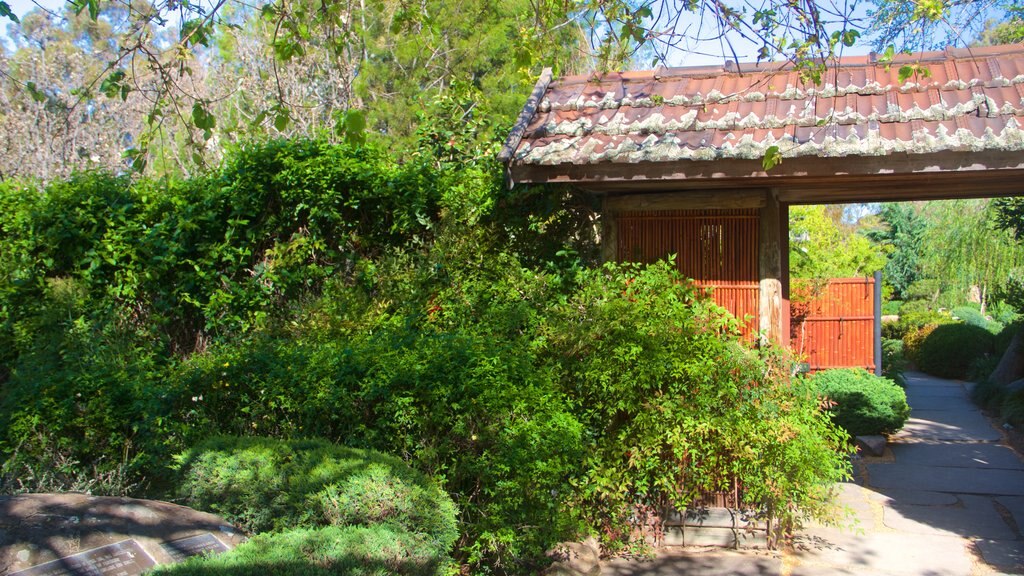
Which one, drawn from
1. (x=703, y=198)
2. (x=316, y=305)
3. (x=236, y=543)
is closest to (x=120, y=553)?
(x=236, y=543)

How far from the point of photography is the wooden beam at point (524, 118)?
576 centimetres

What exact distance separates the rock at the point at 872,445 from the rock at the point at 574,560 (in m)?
5.40

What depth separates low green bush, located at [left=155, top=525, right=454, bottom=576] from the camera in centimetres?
319

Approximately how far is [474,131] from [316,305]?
2.84 meters

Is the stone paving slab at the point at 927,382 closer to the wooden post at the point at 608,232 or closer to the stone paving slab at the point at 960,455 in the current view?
the stone paving slab at the point at 960,455

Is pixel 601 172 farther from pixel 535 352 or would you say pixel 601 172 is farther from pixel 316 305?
pixel 316 305

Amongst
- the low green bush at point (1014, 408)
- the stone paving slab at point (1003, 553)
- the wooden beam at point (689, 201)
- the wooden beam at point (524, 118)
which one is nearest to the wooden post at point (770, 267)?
the wooden beam at point (689, 201)

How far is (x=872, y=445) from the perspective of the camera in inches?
361

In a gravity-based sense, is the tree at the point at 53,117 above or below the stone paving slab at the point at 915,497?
above

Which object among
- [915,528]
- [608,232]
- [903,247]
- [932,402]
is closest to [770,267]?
[608,232]

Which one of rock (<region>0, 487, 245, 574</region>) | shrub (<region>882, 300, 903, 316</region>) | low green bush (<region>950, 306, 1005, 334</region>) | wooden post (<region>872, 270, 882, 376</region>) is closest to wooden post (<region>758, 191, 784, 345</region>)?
rock (<region>0, 487, 245, 574</region>)

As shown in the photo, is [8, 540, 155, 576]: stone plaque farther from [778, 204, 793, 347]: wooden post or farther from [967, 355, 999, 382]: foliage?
[967, 355, 999, 382]: foliage

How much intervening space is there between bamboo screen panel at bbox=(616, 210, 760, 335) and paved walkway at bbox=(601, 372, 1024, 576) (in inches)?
60.0

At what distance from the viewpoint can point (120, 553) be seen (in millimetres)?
3381
